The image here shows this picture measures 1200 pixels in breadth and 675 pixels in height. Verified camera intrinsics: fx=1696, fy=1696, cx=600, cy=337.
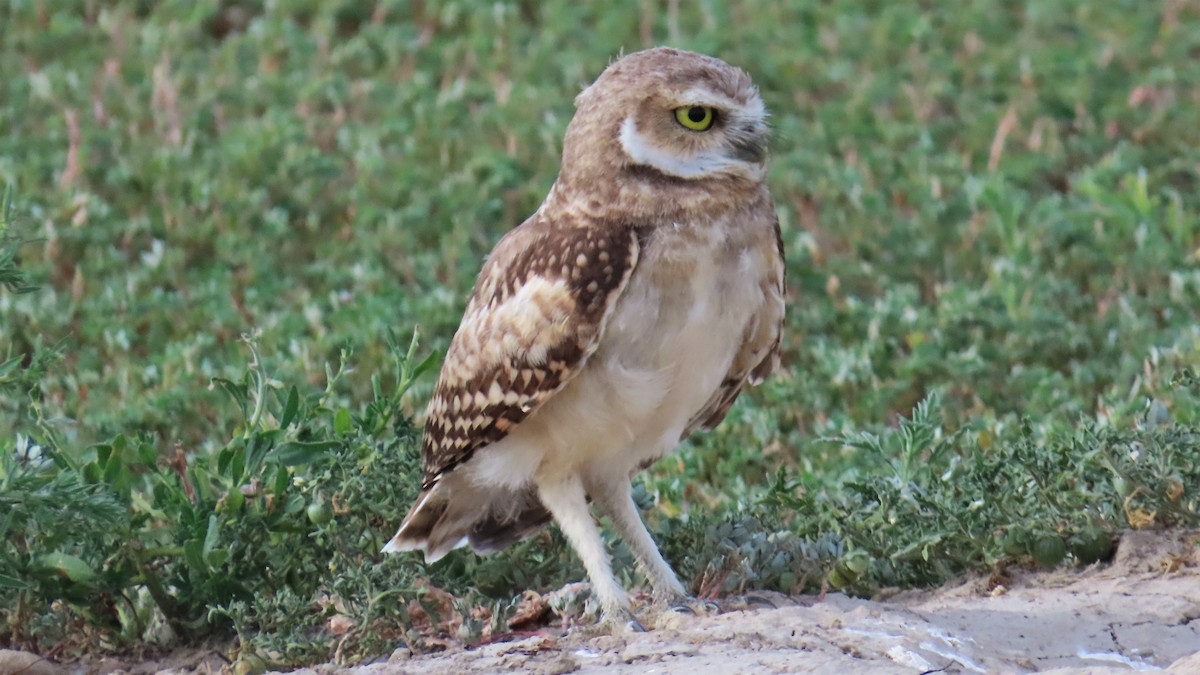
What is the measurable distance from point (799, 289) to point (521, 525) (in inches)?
128

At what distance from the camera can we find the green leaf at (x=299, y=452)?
4746 millimetres

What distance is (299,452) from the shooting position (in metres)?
4.77

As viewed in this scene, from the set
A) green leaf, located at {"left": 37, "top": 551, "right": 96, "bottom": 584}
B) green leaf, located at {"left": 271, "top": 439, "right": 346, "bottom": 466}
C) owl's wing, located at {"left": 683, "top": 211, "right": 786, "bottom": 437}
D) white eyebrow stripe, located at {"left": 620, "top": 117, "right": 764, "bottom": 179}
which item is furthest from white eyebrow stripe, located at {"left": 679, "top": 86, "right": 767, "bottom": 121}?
green leaf, located at {"left": 37, "top": 551, "right": 96, "bottom": 584}

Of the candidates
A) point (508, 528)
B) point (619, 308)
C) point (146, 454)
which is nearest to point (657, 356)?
point (619, 308)

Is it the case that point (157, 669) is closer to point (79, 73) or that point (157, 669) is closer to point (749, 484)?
point (749, 484)

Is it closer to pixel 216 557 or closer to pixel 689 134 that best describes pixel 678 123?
pixel 689 134

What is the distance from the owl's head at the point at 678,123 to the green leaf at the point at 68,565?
174 cm

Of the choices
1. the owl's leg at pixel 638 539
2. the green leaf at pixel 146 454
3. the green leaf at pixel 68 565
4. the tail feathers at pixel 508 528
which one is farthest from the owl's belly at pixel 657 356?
the green leaf at pixel 68 565

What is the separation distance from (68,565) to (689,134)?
2028mm

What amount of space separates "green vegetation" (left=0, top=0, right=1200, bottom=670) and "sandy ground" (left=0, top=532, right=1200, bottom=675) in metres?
0.18

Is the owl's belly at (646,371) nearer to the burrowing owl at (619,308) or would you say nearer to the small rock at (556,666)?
the burrowing owl at (619,308)

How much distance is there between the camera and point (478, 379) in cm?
474


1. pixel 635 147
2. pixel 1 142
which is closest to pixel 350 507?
pixel 635 147

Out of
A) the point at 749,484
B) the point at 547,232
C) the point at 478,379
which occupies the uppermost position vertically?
the point at 547,232
